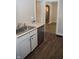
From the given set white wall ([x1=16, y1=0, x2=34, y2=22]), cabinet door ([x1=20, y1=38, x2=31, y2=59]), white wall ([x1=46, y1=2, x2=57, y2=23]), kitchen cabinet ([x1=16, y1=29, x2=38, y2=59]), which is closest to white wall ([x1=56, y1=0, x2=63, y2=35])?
white wall ([x1=16, y1=0, x2=34, y2=22])

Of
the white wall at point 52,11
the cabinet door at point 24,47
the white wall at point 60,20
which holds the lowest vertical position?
the cabinet door at point 24,47

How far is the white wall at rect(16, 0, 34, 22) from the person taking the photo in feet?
11.5

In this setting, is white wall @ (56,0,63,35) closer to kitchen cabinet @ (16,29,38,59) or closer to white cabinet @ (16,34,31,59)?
kitchen cabinet @ (16,29,38,59)

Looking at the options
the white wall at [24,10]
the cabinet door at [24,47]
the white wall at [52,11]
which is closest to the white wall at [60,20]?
the white wall at [24,10]

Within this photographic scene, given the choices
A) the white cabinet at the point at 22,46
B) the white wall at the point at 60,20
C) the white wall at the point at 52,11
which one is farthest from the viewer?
the white wall at the point at 52,11

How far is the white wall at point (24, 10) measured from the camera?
3.51m

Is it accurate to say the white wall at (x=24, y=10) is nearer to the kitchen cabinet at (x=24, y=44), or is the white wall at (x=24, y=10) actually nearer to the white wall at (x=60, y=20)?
the kitchen cabinet at (x=24, y=44)

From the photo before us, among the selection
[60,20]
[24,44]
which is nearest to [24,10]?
[24,44]
